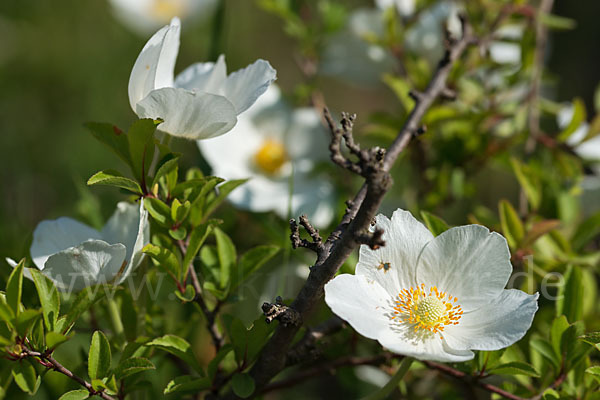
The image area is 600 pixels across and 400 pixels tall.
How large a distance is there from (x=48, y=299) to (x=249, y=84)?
0.24 m

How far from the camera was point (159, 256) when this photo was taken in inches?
20.1

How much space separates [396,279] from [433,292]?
3cm

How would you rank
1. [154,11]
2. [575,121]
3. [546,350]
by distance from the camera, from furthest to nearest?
[154,11]
[575,121]
[546,350]

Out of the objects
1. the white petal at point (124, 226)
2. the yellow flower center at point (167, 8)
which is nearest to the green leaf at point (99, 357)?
the white petal at point (124, 226)

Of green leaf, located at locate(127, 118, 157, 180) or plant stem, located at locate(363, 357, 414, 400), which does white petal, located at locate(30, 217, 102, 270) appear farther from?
plant stem, located at locate(363, 357, 414, 400)

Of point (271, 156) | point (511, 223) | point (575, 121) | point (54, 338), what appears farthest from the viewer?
point (271, 156)

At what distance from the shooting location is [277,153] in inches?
37.2

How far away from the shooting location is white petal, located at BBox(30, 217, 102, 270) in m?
0.58

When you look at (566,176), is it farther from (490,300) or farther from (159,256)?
(159,256)

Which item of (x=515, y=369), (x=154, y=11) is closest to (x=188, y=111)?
(x=515, y=369)

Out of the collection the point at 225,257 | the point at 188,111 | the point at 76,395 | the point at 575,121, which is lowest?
the point at 76,395

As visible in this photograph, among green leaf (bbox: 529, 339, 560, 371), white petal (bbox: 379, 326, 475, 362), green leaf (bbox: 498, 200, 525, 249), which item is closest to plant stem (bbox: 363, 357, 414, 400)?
white petal (bbox: 379, 326, 475, 362)

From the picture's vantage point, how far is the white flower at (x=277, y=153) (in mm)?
849

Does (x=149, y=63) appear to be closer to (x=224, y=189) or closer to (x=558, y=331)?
(x=224, y=189)
